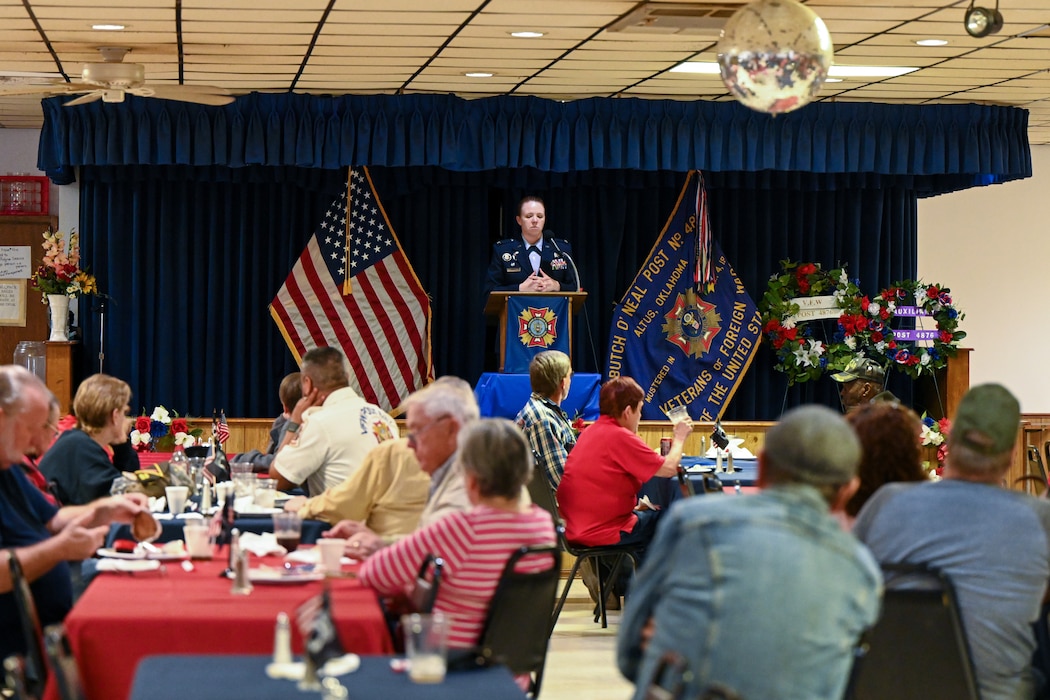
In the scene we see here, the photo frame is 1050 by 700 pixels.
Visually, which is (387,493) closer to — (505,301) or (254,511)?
(254,511)

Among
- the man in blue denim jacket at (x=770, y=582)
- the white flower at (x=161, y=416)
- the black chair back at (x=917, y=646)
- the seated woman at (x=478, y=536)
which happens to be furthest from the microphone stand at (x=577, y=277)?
the man in blue denim jacket at (x=770, y=582)

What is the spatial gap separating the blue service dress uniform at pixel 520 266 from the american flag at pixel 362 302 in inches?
30.7

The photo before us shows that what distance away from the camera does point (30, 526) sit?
13.5 feet

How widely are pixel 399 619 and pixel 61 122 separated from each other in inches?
249

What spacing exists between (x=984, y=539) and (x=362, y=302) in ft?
23.3

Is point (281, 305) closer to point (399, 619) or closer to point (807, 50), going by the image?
point (807, 50)

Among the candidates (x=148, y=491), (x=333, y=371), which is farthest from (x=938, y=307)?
(x=148, y=491)

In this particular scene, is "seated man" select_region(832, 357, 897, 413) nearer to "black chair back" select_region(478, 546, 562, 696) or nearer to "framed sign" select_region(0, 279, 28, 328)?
"black chair back" select_region(478, 546, 562, 696)

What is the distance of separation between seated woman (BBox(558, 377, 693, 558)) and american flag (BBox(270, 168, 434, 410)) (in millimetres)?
3530

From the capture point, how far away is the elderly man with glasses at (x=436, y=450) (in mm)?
4215

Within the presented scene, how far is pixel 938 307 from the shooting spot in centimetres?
1009

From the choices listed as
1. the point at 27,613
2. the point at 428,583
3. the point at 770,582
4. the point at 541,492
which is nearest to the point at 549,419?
the point at 541,492

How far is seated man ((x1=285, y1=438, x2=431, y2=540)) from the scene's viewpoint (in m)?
4.76

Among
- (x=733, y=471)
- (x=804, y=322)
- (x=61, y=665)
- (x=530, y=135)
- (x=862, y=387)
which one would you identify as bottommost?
(x=733, y=471)
